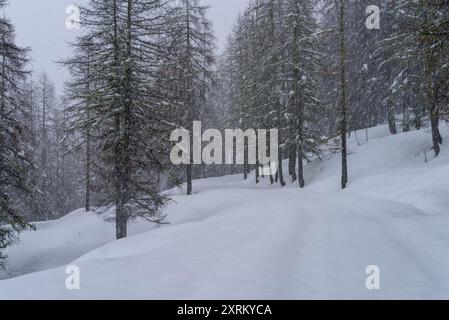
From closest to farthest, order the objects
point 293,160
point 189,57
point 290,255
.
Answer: point 290,255
point 189,57
point 293,160

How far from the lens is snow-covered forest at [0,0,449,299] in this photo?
21.3ft

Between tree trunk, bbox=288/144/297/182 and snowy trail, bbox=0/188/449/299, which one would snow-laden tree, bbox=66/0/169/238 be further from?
tree trunk, bbox=288/144/297/182

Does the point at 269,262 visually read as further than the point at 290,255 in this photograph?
No

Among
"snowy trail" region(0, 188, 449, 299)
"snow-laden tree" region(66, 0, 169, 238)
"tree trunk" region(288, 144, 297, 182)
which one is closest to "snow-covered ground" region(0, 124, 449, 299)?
"snowy trail" region(0, 188, 449, 299)

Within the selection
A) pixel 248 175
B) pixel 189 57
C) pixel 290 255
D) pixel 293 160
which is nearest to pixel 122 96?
pixel 290 255

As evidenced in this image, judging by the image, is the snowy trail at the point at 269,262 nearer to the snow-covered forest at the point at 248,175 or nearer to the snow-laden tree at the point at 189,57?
the snow-covered forest at the point at 248,175

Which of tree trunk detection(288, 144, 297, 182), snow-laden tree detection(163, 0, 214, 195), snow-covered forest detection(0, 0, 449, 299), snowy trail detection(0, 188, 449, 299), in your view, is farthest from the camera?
tree trunk detection(288, 144, 297, 182)

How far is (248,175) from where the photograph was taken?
3547cm

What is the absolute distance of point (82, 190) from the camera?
4553 centimetres

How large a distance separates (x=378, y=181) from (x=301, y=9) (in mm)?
12647

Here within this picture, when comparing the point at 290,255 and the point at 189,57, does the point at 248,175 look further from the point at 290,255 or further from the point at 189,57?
the point at 290,255

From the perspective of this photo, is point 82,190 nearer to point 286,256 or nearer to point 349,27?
point 349,27

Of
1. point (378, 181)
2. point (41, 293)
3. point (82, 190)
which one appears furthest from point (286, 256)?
point (82, 190)

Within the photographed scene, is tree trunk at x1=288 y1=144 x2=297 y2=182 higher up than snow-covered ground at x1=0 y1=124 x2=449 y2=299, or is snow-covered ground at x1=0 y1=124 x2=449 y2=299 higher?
tree trunk at x1=288 y1=144 x2=297 y2=182
